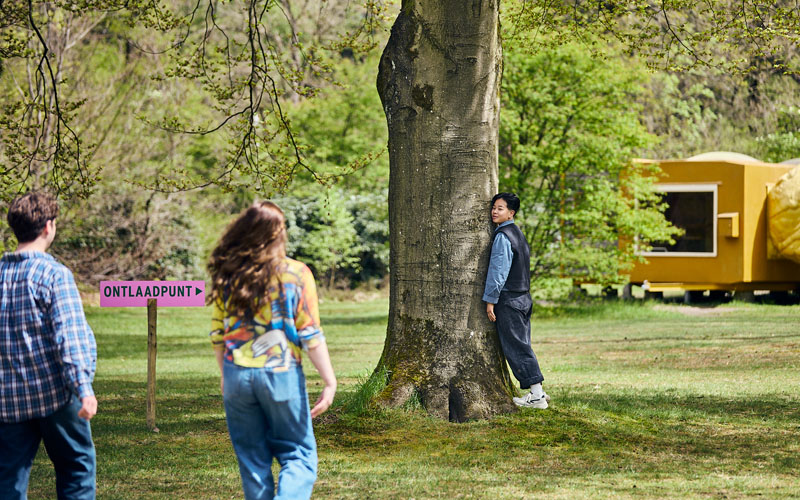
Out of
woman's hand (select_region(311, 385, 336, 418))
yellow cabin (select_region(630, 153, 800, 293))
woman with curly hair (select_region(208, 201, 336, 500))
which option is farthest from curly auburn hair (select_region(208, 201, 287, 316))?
yellow cabin (select_region(630, 153, 800, 293))

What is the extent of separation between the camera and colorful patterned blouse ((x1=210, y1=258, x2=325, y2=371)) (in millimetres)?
4539

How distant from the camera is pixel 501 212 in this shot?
27.9 feet

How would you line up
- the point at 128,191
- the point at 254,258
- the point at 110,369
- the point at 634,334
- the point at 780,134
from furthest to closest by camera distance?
1. the point at 780,134
2. the point at 128,191
3. the point at 634,334
4. the point at 110,369
5. the point at 254,258

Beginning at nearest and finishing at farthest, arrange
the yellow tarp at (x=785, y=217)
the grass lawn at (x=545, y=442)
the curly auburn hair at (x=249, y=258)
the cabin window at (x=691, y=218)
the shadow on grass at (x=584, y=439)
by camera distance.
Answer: the curly auburn hair at (x=249, y=258) < the grass lawn at (x=545, y=442) < the shadow on grass at (x=584, y=439) < the yellow tarp at (x=785, y=217) < the cabin window at (x=691, y=218)

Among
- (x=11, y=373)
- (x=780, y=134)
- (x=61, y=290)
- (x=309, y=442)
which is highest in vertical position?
(x=780, y=134)

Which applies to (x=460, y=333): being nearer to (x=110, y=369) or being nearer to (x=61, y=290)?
(x=61, y=290)

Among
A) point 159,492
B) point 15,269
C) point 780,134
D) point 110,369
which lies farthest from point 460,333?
point 780,134

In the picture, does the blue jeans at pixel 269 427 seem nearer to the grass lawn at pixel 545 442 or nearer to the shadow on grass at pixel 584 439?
the grass lawn at pixel 545 442

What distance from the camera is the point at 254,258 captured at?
180 inches

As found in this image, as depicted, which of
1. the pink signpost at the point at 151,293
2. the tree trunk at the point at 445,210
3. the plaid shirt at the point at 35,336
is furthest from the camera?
the pink signpost at the point at 151,293

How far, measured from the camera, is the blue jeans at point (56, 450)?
473cm

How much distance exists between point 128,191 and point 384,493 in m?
23.5

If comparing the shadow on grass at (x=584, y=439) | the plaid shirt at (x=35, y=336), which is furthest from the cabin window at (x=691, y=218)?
the plaid shirt at (x=35, y=336)

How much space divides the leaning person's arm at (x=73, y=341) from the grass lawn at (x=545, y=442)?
7.00 feet
